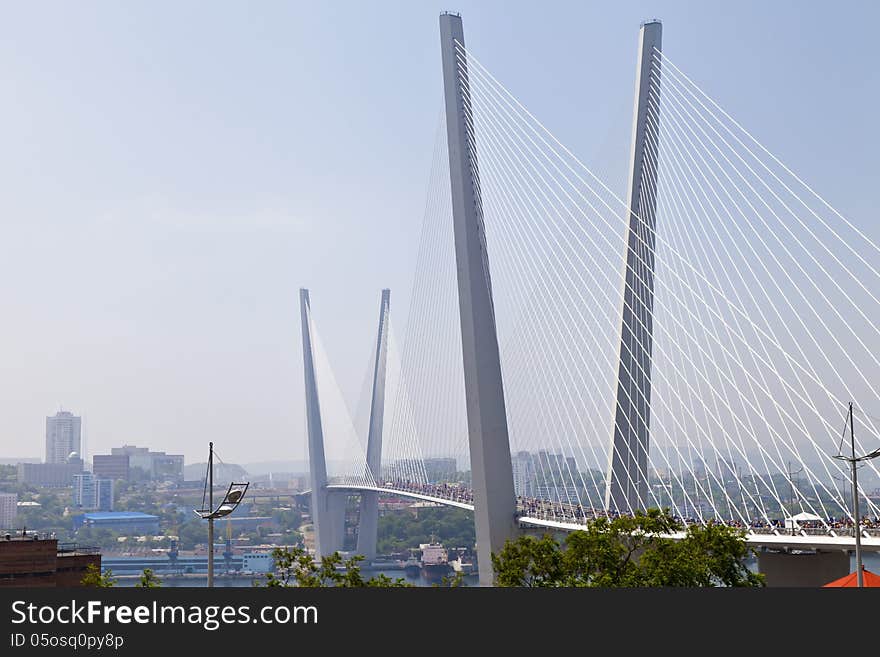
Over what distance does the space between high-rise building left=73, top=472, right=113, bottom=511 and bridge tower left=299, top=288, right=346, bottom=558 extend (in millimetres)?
97248

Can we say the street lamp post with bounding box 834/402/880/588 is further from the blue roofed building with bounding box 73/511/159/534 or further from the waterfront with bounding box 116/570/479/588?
the blue roofed building with bounding box 73/511/159/534

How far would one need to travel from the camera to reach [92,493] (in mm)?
151750

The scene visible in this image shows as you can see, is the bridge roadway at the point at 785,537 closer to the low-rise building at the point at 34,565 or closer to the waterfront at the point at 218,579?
the low-rise building at the point at 34,565

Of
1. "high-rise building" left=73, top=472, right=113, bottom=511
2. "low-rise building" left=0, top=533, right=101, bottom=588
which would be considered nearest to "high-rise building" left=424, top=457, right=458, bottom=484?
"low-rise building" left=0, top=533, right=101, bottom=588

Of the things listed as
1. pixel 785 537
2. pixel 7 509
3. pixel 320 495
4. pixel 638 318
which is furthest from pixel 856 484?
pixel 7 509

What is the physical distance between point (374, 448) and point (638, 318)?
34.9 metres

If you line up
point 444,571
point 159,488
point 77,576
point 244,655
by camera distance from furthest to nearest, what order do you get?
point 159,488, point 444,571, point 77,576, point 244,655

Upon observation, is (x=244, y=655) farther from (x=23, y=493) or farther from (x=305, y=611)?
(x=23, y=493)

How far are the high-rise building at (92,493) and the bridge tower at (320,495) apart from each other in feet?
319

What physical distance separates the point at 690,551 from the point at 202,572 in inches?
3166

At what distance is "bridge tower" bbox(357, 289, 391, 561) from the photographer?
56688 millimetres

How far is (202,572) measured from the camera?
93562 mm

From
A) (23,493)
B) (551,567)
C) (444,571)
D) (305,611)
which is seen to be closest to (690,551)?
(551,567)

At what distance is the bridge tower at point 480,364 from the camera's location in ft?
79.0
